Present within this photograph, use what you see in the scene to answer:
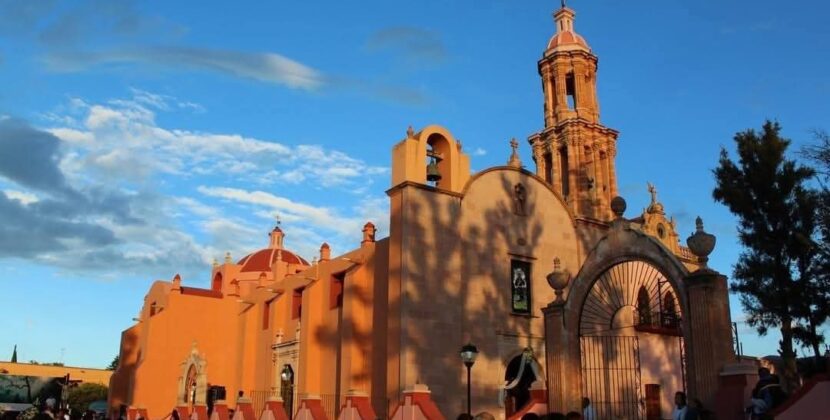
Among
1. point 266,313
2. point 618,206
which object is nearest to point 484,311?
point 618,206

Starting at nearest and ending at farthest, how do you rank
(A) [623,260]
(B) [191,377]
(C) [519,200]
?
(A) [623,260], (C) [519,200], (B) [191,377]

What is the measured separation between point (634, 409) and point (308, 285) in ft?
43.1

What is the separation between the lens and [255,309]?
1337 inches

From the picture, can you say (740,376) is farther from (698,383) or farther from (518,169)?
(518,169)

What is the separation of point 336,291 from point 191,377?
995cm

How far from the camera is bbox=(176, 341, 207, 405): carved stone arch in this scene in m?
32.0

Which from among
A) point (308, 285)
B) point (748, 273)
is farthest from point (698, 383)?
point (308, 285)

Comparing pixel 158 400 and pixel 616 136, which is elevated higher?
pixel 616 136

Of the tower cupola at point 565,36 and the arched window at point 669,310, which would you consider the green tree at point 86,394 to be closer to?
the tower cupola at point 565,36

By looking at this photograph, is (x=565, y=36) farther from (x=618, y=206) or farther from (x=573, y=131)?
(x=618, y=206)

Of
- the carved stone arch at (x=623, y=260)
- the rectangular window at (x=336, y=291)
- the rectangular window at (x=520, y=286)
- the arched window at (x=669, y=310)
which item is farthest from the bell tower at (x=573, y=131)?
the carved stone arch at (x=623, y=260)

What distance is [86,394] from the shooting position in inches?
2603

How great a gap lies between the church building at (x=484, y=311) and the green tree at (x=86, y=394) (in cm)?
3562

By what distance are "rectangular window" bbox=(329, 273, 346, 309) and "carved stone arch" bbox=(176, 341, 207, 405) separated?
7.91m
